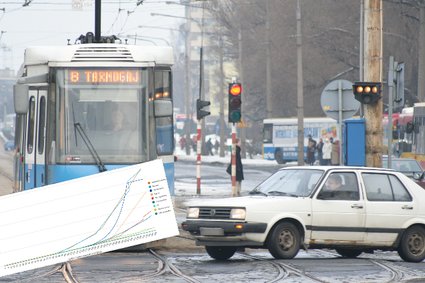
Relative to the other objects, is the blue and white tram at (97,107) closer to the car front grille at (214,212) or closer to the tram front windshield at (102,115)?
the tram front windshield at (102,115)

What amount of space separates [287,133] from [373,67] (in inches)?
2153

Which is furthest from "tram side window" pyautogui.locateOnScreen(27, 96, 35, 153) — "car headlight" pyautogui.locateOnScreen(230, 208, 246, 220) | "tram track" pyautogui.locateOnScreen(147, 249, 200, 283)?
"car headlight" pyautogui.locateOnScreen(230, 208, 246, 220)

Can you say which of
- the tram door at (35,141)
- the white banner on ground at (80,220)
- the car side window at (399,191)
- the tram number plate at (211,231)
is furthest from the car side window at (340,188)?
the white banner on ground at (80,220)

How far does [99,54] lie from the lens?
19.5 m

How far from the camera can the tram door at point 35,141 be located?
19484 millimetres

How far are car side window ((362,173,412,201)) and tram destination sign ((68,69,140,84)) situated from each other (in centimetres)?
390

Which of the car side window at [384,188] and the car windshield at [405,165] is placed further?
the car windshield at [405,165]

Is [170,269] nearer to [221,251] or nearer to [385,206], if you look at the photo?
[221,251]

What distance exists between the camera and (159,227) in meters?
11.0

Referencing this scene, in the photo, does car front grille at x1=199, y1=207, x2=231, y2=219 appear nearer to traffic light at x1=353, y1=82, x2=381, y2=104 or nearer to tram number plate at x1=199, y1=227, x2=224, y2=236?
tram number plate at x1=199, y1=227, x2=224, y2=236

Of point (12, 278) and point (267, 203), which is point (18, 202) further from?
point (267, 203)

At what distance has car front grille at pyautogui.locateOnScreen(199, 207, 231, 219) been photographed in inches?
665

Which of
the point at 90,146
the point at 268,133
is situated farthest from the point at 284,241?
the point at 268,133

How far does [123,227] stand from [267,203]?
19.5 ft
